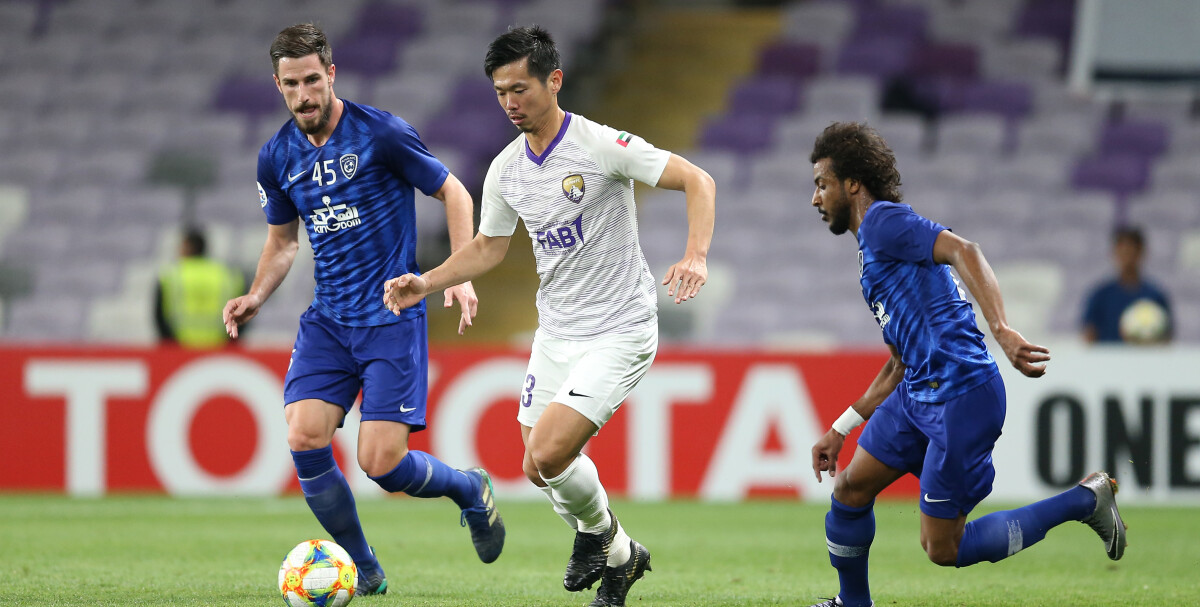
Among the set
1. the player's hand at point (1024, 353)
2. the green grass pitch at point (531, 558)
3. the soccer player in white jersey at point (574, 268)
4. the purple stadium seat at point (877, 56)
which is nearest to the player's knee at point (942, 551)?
the green grass pitch at point (531, 558)

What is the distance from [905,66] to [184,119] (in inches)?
328

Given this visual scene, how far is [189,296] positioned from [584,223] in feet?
22.5

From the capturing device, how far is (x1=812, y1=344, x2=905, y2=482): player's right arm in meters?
4.75

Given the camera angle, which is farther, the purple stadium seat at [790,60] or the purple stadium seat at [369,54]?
the purple stadium seat at [790,60]

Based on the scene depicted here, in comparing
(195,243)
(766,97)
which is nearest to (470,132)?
(766,97)

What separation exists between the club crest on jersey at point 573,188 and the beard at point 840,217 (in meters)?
0.90

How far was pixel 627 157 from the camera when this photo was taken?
4.82 m

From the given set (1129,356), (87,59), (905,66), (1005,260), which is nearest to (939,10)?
(905,66)

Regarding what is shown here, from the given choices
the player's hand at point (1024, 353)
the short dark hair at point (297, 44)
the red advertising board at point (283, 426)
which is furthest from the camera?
the red advertising board at point (283, 426)

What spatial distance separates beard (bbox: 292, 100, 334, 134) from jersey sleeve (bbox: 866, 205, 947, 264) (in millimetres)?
2148

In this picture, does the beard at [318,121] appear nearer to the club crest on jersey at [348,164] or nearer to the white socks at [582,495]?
the club crest on jersey at [348,164]

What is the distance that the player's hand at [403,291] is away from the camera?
4.61 meters

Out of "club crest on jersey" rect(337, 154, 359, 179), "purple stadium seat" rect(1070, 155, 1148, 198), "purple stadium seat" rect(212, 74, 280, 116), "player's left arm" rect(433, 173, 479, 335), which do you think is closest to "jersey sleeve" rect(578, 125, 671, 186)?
"player's left arm" rect(433, 173, 479, 335)

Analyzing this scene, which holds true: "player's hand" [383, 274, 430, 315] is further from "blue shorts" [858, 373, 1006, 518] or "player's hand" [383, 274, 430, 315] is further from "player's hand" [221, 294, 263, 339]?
"blue shorts" [858, 373, 1006, 518]
